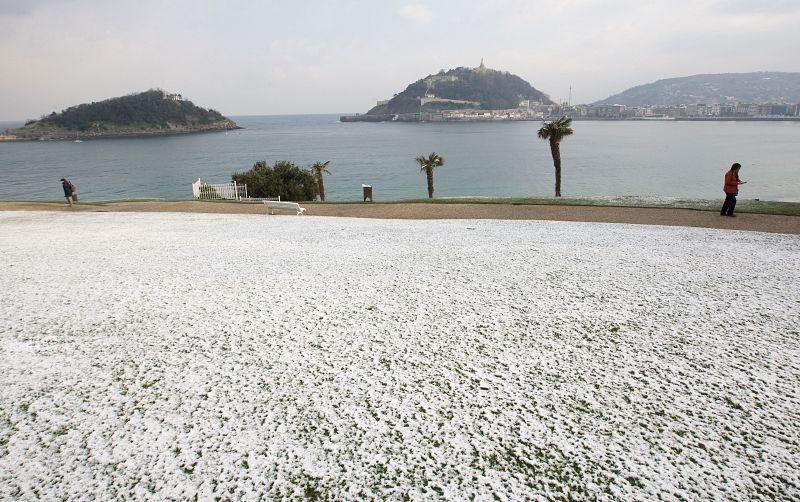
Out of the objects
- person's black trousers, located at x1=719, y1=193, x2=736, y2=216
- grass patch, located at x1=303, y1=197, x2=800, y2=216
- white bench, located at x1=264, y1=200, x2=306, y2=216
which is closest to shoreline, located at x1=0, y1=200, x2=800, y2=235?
person's black trousers, located at x1=719, y1=193, x2=736, y2=216

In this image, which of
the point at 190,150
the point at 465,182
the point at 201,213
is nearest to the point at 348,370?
the point at 201,213

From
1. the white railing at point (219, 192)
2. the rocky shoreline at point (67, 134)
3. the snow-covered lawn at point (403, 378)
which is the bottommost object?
the snow-covered lawn at point (403, 378)

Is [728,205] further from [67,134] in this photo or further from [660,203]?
[67,134]

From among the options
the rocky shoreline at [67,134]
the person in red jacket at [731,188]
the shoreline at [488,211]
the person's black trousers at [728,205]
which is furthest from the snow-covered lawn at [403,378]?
the rocky shoreline at [67,134]

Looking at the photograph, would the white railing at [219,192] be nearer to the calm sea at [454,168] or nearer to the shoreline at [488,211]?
the shoreline at [488,211]

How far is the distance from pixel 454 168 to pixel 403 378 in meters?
94.9

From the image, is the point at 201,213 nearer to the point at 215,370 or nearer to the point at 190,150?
the point at 215,370

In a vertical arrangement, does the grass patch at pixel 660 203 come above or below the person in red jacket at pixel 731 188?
below

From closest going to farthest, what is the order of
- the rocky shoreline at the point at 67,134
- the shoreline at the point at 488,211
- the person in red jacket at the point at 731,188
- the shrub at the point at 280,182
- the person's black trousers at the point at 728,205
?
the person in red jacket at the point at 731,188 → the shoreline at the point at 488,211 → the person's black trousers at the point at 728,205 → the shrub at the point at 280,182 → the rocky shoreline at the point at 67,134

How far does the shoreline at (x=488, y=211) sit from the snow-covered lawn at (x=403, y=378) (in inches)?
249

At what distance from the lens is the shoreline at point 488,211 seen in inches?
607

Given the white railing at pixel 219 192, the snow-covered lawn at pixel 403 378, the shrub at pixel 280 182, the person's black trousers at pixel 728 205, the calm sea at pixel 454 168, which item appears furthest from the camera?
the calm sea at pixel 454 168

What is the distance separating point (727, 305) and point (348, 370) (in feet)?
21.8

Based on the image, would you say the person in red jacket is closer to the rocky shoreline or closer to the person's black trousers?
the person's black trousers
